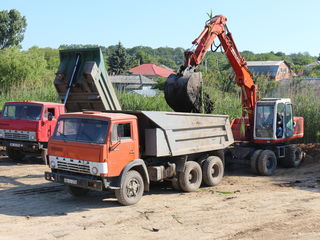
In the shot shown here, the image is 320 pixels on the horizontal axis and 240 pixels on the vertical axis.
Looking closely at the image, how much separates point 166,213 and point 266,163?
6.13 m

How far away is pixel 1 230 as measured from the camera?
7930 millimetres

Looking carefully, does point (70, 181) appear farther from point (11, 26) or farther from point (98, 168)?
point (11, 26)

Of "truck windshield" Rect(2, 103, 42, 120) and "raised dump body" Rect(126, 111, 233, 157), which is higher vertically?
"truck windshield" Rect(2, 103, 42, 120)

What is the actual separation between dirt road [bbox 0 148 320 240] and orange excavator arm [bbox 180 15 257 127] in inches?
142

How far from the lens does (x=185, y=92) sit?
12.0 meters

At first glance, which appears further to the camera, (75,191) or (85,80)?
(85,80)

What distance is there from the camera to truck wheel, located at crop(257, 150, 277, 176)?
14008 millimetres

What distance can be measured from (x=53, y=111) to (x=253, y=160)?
6.92m

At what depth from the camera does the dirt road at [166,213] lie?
7.89 m

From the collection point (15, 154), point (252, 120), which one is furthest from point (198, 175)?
point (15, 154)

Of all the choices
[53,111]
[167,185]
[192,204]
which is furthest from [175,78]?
[53,111]

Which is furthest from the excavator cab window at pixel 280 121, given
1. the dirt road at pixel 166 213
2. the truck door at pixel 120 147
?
the truck door at pixel 120 147

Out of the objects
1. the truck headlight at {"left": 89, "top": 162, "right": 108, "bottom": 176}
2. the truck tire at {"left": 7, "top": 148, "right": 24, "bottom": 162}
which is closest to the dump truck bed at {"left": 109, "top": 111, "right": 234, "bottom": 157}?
the truck headlight at {"left": 89, "top": 162, "right": 108, "bottom": 176}

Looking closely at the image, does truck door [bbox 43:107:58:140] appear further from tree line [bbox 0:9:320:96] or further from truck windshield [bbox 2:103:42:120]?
tree line [bbox 0:9:320:96]
